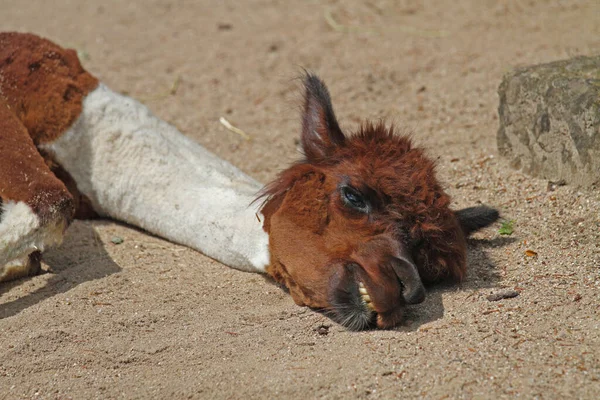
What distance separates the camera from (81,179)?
16.9 feet

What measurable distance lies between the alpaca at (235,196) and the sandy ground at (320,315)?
19 cm

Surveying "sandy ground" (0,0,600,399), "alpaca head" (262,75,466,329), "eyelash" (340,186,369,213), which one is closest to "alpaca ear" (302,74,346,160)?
"alpaca head" (262,75,466,329)

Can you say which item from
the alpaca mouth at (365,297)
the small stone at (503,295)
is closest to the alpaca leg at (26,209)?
the alpaca mouth at (365,297)

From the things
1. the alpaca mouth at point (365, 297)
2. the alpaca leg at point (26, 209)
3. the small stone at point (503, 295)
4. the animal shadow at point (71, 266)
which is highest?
the small stone at point (503, 295)

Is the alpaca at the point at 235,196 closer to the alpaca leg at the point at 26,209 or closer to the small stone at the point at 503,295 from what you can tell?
the alpaca leg at the point at 26,209

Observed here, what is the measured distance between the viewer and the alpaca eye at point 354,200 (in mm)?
3859

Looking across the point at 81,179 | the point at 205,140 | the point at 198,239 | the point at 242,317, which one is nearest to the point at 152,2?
the point at 205,140

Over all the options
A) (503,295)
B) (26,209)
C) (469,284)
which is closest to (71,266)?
(26,209)

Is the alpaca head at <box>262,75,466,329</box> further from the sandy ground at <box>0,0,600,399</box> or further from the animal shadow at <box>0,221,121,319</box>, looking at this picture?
the animal shadow at <box>0,221,121,319</box>

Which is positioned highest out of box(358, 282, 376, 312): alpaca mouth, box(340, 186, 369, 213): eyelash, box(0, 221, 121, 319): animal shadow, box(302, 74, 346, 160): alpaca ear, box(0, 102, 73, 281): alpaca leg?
box(302, 74, 346, 160): alpaca ear

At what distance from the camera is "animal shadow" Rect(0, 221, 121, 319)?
4.31 metres

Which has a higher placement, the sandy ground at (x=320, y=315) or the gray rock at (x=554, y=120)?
the gray rock at (x=554, y=120)

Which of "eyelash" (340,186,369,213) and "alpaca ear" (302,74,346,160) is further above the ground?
"alpaca ear" (302,74,346,160)

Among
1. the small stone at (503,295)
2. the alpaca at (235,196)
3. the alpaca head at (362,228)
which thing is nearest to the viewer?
the alpaca head at (362,228)
